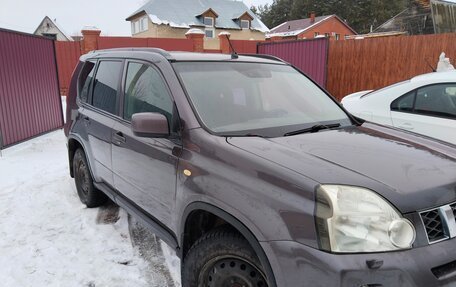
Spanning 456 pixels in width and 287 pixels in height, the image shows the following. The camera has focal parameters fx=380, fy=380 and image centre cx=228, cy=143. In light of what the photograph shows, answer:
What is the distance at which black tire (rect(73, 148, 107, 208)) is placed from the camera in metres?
4.41

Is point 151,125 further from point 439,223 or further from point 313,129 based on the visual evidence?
point 439,223

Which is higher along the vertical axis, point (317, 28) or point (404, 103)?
point (317, 28)

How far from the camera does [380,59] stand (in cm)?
1116

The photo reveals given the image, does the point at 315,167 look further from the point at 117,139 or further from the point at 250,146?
the point at 117,139

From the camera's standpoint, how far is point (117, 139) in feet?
11.2

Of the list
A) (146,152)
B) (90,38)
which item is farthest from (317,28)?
(146,152)

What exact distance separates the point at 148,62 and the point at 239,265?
184 centimetres

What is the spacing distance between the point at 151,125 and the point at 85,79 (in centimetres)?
232

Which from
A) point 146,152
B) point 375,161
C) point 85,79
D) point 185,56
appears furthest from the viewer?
point 85,79

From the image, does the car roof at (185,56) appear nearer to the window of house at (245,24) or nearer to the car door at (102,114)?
the car door at (102,114)

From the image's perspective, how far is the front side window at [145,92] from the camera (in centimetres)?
285

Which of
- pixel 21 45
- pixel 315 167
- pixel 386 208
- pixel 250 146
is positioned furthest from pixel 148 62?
pixel 21 45

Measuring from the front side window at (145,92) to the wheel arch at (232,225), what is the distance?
→ 0.68 metres

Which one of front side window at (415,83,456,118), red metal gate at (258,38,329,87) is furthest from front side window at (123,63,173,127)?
red metal gate at (258,38,329,87)
